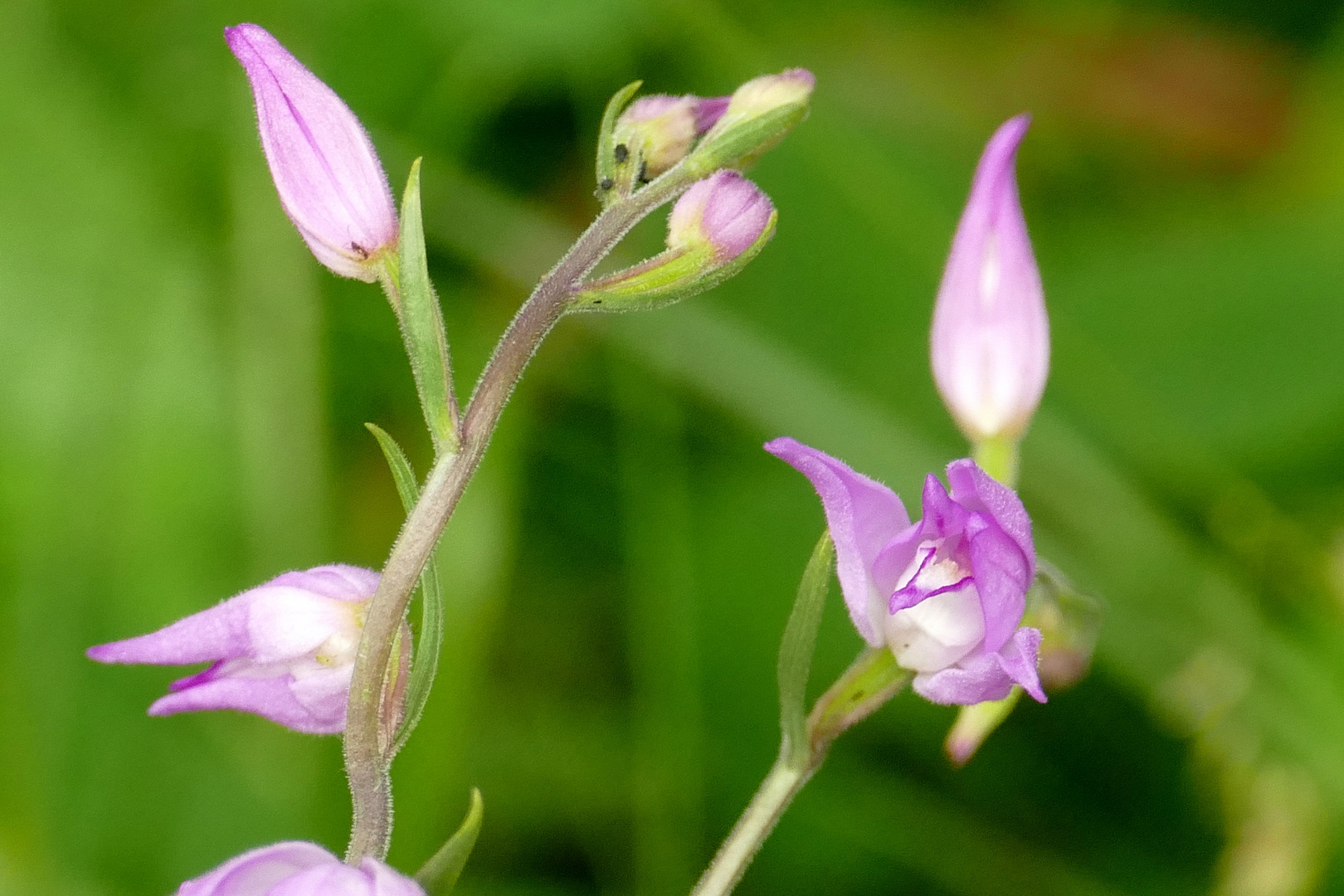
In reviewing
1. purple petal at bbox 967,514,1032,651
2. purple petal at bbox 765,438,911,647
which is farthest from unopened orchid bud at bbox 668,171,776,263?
purple petal at bbox 967,514,1032,651

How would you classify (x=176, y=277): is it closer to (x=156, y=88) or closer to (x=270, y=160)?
(x=156, y=88)

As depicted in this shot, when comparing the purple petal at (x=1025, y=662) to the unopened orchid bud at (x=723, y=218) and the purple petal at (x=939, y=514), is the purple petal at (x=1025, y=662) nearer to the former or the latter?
the purple petal at (x=939, y=514)

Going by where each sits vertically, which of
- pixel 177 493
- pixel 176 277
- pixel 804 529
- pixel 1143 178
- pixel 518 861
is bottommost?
pixel 518 861

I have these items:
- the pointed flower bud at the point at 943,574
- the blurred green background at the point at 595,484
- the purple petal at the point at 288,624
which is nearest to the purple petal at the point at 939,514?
the pointed flower bud at the point at 943,574

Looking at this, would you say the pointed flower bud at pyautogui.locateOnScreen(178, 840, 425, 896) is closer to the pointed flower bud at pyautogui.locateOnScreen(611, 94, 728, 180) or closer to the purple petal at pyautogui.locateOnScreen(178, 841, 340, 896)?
the purple petal at pyautogui.locateOnScreen(178, 841, 340, 896)

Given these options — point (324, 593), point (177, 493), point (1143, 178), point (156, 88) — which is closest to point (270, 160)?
point (324, 593)

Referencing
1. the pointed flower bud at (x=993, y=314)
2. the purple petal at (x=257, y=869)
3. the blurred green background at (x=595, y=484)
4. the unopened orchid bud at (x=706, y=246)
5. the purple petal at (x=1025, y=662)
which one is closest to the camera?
the purple petal at (x=257, y=869)
